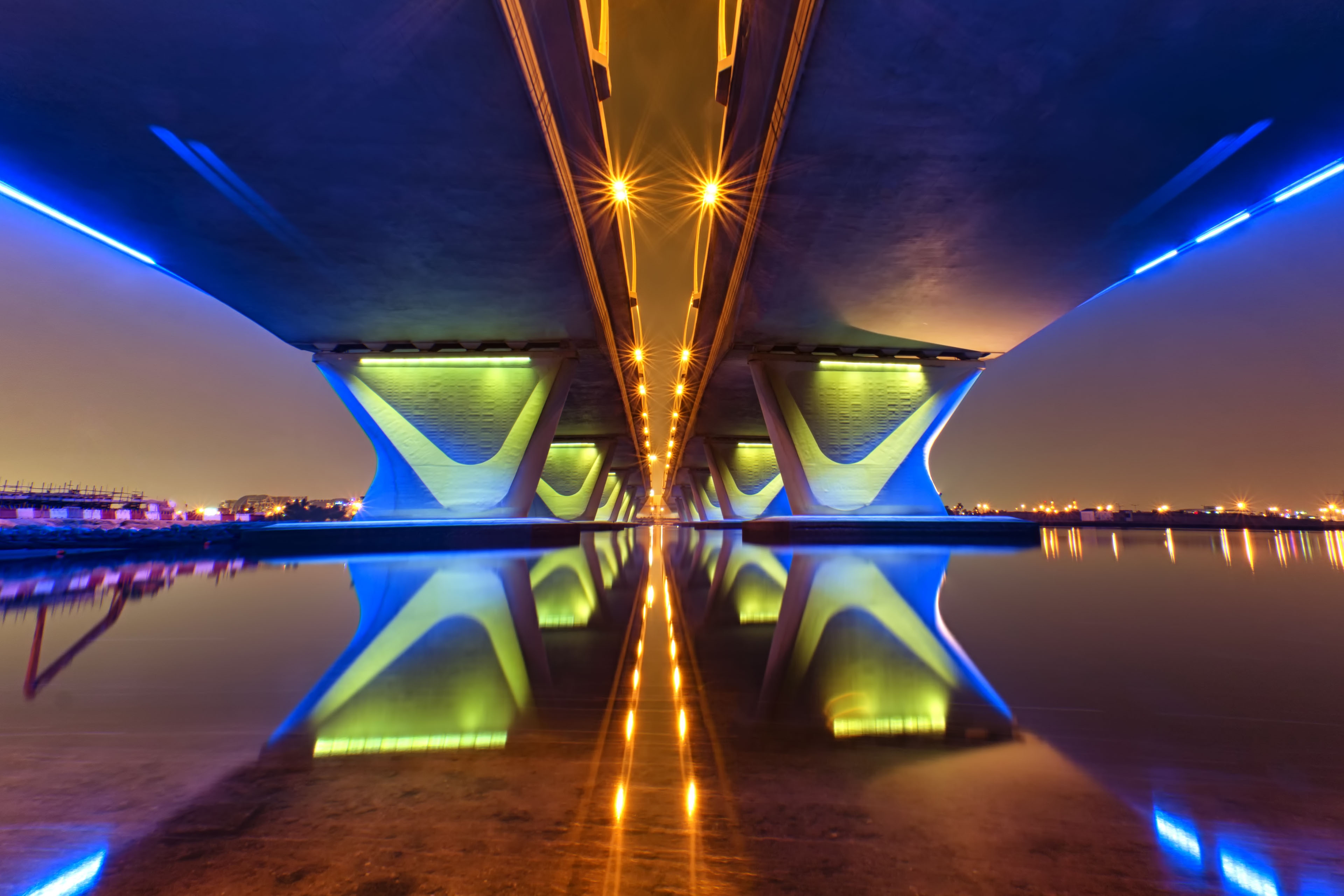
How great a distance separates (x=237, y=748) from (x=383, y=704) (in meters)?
0.42

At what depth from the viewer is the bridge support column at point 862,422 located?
18.7 meters

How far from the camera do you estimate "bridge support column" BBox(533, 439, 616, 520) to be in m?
36.5

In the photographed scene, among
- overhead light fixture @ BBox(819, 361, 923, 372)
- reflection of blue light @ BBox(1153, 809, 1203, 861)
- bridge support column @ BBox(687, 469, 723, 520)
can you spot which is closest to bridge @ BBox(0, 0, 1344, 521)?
overhead light fixture @ BBox(819, 361, 923, 372)

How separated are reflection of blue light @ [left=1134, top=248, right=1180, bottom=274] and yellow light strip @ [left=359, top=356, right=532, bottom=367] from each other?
53.2ft

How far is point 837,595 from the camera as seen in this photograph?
14.8 ft

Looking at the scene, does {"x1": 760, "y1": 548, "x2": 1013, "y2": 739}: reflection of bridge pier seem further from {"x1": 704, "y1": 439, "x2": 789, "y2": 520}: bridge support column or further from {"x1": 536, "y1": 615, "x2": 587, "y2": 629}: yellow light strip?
{"x1": 704, "y1": 439, "x2": 789, "y2": 520}: bridge support column

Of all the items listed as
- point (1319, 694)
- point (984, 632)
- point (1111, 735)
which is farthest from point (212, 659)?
point (1319, 694)

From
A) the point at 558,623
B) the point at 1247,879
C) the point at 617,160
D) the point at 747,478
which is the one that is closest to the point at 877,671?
the point at 1247,879

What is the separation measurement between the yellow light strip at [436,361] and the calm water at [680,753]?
15484 millimetres

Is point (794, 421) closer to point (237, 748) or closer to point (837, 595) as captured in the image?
point (837, 595)

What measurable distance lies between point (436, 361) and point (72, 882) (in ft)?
63.1

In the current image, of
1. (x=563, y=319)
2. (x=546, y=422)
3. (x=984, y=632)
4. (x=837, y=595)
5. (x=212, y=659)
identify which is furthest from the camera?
(x=546, y=422)

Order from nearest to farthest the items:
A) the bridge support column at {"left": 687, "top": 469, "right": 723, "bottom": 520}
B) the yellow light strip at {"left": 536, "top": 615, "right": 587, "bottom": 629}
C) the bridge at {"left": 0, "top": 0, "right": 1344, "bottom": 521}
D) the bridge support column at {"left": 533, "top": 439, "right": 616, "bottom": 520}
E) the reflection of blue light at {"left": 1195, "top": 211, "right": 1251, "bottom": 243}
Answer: the yellow light strip at {"left": 536, "top": 615, "right": 587, "bottom": 629} → the bridge at {"left": 0, "top": 0, "right": 1344, "bottom": 521} → the reflection of blue light at {"left": 1195, "top": 211, "right": 1251, "bottom": 243} → the bridge support column at {"left": 533, "top": 439, "right": 616, "bottom": 520} → the bridge support column at {"left": 687, "top": 469, "right": 723, "bottom": 520}

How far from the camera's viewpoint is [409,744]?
1.51 m
